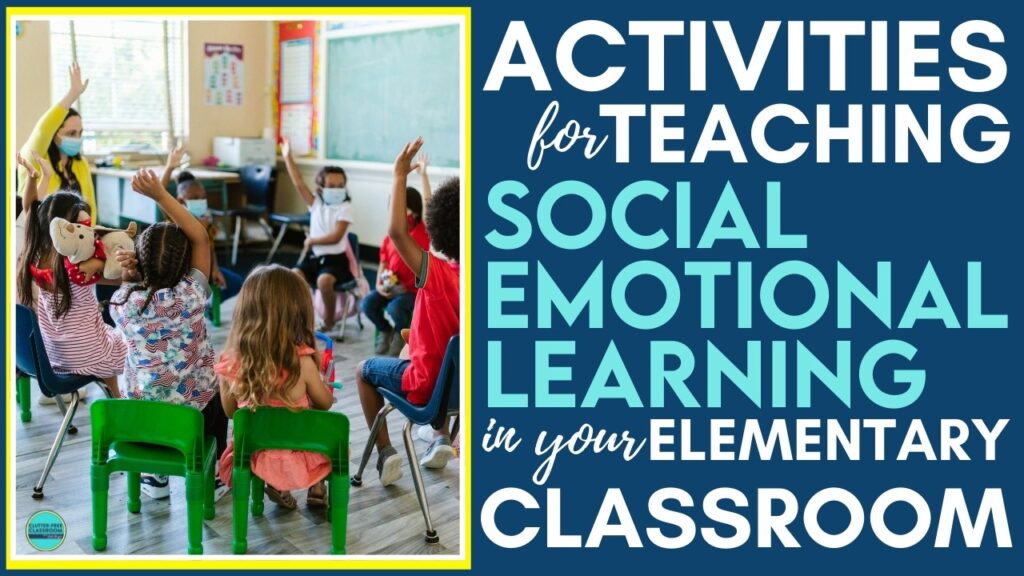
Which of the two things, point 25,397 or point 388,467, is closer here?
point 388,467

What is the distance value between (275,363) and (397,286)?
2024mm

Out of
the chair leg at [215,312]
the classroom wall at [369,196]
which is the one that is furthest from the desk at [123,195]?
the chair leg at [215,312]

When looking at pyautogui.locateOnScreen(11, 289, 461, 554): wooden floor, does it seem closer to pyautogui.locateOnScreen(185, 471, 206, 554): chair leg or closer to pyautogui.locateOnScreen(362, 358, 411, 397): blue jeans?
pyautogui.locateOnScreen(185, 471, 206, 554): chair leg

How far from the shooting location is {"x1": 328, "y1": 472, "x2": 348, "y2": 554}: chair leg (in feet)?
7.70

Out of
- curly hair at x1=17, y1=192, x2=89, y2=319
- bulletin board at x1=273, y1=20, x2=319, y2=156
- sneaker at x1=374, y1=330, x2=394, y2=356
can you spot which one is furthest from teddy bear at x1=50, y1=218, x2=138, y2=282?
bulletin board at x1=273, y1=20, x2=319, y2=156

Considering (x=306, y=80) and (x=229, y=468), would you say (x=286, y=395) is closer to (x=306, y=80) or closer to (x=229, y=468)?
(x=229, y=468)

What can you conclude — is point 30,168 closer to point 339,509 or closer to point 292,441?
point 292,441

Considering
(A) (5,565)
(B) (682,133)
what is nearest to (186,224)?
(A) (5,565)

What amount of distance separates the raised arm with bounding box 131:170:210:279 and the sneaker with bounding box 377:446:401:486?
0.75m

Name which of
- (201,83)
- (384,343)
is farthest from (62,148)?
(201,83)

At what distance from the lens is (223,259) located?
7.49 meters

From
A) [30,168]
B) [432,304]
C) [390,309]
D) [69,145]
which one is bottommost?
[390,309]

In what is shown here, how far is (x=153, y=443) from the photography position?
2391 mm

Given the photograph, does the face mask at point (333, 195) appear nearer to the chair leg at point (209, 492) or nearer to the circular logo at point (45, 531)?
the chair leg at point (209, 492)
